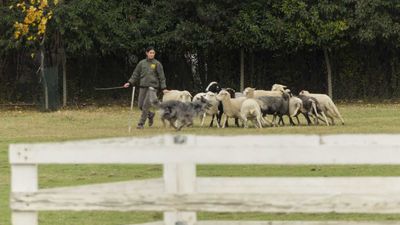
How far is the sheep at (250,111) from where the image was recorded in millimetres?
23531

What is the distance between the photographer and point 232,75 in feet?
132

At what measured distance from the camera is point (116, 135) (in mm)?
22188

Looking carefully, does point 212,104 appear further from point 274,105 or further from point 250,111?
point 274,105

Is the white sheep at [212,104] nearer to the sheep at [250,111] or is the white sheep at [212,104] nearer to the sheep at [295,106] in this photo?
the sheep at [250,111]

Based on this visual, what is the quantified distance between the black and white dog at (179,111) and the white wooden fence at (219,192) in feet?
48.7

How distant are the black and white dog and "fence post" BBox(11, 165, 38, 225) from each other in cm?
1520

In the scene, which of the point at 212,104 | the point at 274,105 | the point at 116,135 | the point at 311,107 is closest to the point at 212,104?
the point at 212,104

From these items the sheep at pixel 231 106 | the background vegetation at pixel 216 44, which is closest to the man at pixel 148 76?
the sheep at pixel 231 106

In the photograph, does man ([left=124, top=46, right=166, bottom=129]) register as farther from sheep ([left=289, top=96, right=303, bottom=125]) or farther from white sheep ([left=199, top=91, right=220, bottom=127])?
sheep ([left=289, top=96, right=303, bottom=125])

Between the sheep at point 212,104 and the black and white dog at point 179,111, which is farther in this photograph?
the sheep at point 212,104

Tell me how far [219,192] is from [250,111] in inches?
635

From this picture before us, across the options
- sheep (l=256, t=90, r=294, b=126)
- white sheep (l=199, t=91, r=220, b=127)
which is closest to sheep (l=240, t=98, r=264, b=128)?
sheep (l=256, t=90, r=294, b=126)

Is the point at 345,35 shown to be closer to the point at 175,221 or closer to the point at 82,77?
the point at 82,77

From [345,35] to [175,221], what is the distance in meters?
30.4
